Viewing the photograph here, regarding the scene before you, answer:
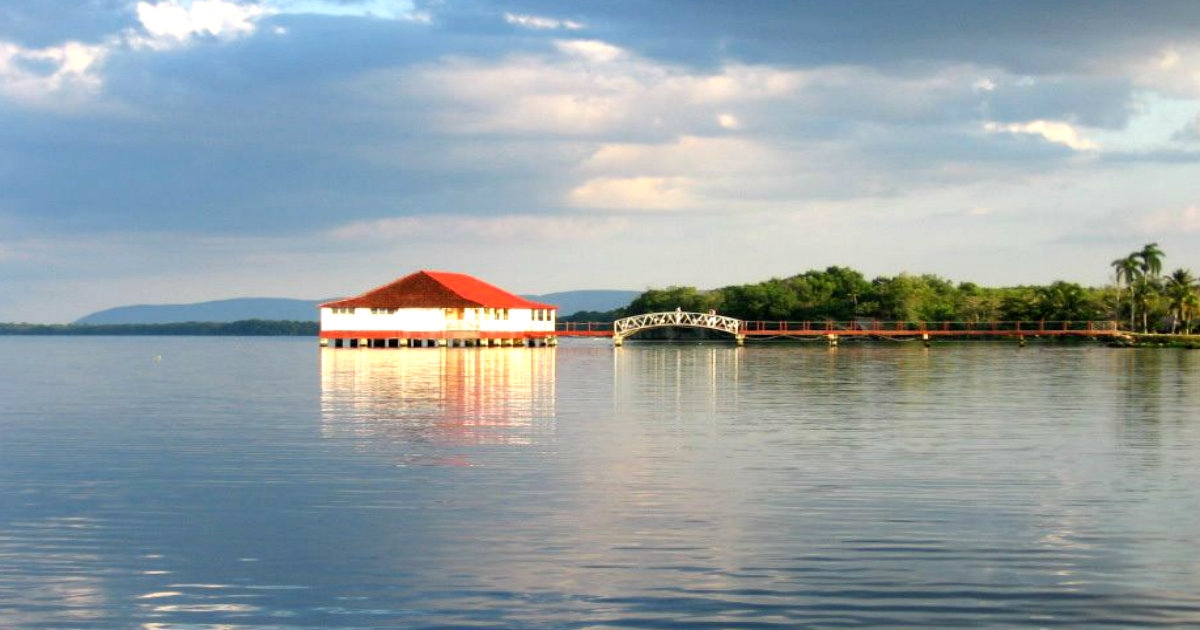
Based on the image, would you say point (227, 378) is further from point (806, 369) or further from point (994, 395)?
point (994, 395)

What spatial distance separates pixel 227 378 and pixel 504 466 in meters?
39.0

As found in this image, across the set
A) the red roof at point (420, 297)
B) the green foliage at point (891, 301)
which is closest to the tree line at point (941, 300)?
the green foliage at point (891, 301)

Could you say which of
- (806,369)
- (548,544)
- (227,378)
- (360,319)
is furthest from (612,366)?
(548,544)

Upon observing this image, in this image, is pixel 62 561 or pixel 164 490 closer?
pixel 62 561

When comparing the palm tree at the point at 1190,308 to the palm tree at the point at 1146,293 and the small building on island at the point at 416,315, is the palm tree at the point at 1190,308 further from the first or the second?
the small building on island at the point at 416,315

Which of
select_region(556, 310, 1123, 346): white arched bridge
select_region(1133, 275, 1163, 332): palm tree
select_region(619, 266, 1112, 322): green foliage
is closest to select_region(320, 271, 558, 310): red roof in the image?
select_region(556, 310, 1123, 346): white arched bridge

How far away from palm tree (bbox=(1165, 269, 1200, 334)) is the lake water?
9404 centimetres

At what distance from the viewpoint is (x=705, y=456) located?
903 inches

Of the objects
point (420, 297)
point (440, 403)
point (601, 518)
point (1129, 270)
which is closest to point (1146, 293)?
point (1129, 270)

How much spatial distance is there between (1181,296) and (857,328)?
3091cm

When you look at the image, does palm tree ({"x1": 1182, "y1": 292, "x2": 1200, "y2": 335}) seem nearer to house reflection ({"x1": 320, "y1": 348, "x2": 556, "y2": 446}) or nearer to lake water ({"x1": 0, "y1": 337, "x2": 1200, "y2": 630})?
house reflection ({"x1": 320, "y1": 348, "x2": 556, "y2": 446})

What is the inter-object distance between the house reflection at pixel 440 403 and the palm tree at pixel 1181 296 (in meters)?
78.7

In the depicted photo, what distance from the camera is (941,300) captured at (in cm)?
13738

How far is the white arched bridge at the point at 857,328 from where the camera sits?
382 ft
